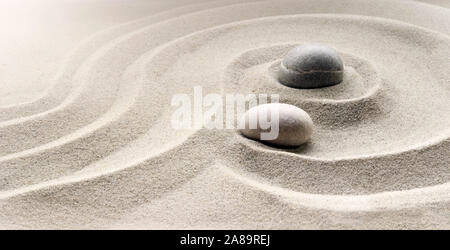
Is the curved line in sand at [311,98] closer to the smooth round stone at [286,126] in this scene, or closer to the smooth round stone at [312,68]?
the smooth round stone at [312,68]

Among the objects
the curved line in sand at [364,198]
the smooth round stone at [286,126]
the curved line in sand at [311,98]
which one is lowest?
the curved line in sand at [364,198]

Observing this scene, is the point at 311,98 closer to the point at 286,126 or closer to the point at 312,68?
the point at 312,68

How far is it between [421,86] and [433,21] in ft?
2.08

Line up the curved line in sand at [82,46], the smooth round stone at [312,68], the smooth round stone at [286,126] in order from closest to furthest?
the smooth round stone at [286,126] → the curved line in sand at [82,46] → the smooth round stone at [312,68]

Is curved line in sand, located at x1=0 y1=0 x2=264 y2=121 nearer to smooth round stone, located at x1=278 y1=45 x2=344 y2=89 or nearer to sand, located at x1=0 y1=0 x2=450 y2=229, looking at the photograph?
sand, located at x1=0 y1=0 x2=450 y2=229

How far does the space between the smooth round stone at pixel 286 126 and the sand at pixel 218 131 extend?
36 millimetres

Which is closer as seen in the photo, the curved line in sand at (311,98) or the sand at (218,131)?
the sand at (218,131)

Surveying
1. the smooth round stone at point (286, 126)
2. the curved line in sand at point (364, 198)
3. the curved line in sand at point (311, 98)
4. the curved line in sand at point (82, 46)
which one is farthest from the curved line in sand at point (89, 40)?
the curved line in sand at point (364, 198)

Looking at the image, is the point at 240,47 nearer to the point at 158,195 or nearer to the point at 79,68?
the point at 79,68

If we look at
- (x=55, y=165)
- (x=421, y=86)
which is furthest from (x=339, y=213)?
(x=421, y=86)

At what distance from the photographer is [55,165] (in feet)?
5.18

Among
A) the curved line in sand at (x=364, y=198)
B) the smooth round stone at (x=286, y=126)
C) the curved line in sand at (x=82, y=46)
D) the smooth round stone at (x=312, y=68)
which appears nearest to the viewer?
the curved line in sand at (x=364, y=198)

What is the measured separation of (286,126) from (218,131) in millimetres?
249

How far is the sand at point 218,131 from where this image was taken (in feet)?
4.45
